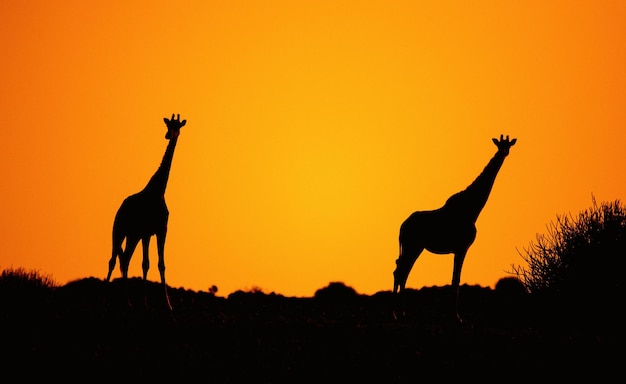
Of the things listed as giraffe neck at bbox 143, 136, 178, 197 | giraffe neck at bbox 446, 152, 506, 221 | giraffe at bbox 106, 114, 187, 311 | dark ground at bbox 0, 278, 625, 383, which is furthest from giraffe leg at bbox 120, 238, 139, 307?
giraffe neck at bbox 446, 152, 506, 221

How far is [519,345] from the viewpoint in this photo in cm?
2073

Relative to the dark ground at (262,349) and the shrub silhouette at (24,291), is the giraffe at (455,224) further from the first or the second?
the shrub silhouette at (24,291)

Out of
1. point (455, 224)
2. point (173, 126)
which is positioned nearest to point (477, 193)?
point (455, 224)

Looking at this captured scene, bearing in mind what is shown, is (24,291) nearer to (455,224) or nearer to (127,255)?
(127,255)

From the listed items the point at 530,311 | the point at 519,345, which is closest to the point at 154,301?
the point at 519,345

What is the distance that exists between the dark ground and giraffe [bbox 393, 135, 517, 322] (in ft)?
6.41

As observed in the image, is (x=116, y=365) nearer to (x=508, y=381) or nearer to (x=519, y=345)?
(x=508, y=381)

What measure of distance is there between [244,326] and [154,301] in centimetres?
756

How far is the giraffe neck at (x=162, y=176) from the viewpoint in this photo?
24.9 meters

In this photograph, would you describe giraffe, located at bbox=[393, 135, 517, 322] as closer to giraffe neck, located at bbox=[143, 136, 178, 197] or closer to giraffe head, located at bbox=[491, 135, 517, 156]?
giraffe head, located at bbox=[491, 135, 517, 156]

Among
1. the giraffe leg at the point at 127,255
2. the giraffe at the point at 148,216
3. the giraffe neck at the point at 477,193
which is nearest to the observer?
the giraffe at the point at 148,216

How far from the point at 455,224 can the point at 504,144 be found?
8.23ft

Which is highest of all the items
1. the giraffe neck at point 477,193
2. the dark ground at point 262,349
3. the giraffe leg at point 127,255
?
the giraffe neck at point 477,193

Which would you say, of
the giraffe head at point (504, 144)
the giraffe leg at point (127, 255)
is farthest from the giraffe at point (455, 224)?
the giraffe leg at point (127, 255)
